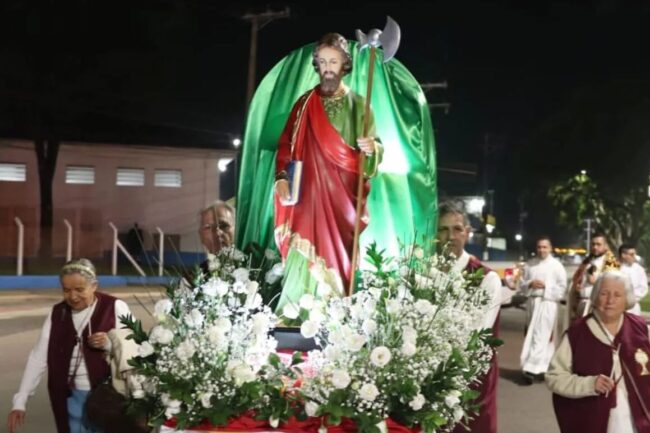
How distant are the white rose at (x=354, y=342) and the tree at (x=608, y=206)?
36294 millimetres

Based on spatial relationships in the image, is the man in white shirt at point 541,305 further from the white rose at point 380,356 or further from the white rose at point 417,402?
the white rose at point 380,356

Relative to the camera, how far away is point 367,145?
463cm

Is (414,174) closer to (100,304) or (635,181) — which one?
(100,304)

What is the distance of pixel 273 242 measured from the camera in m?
5.31

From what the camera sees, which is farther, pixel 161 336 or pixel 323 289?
pixel 323 289

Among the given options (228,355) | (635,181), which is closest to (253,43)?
(635,181)

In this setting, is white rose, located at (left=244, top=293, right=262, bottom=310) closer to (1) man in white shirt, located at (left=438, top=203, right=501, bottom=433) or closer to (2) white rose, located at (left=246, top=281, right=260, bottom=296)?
(2) white rose, located at (left=246, top=281, right=260, bottom=296)

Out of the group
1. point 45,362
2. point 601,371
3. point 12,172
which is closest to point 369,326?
point 601,371

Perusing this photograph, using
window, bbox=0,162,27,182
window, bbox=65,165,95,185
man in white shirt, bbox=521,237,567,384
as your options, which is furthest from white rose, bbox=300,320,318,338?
window, bbox=65,165,95,185

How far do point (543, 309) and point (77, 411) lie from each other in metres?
8.19

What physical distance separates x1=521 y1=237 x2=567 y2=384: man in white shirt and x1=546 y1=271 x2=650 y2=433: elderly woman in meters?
7.02

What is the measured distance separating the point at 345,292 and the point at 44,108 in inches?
1237

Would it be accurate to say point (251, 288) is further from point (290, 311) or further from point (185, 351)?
point (185, 351)

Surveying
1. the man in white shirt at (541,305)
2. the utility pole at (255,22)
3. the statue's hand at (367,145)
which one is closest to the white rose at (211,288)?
the statue's hand at (367,145)
